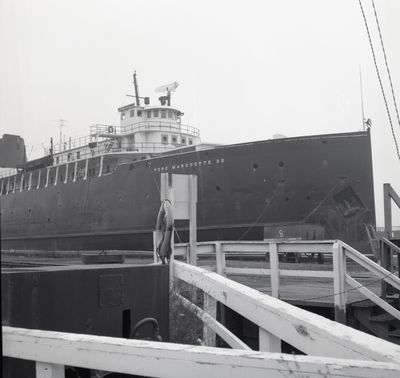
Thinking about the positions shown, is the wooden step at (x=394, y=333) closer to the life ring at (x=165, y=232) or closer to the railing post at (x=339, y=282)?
the railing post at (x=339, y=282)

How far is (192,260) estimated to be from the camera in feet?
23.6

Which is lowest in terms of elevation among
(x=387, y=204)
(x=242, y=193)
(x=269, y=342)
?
(x=269, y=342)

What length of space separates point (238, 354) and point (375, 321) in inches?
217

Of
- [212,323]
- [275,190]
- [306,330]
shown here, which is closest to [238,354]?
[306,330]

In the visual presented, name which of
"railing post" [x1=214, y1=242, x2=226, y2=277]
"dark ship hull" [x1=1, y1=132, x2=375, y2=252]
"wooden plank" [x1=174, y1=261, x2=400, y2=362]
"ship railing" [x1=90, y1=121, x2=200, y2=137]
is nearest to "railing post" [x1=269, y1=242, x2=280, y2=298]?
"railing post" [x1=214, y1=242, x2=226, y2=277]

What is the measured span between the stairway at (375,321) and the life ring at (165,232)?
9.80ft

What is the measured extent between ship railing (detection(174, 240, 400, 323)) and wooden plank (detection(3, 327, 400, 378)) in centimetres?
482

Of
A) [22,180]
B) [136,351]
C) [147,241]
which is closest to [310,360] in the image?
[136,351]

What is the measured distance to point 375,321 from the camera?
264 inches

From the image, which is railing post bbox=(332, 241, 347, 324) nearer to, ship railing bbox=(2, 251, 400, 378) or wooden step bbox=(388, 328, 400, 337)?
wooden step bbox=(388, 328, 400, 337)

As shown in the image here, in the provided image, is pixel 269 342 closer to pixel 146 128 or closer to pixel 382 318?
pixel 382 318

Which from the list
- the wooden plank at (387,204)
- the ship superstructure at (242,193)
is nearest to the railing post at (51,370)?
the wooden plank at (387,204)

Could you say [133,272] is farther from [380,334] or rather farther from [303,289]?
[303,289]

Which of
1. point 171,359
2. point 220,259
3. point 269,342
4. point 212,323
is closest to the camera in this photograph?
point 171,359
